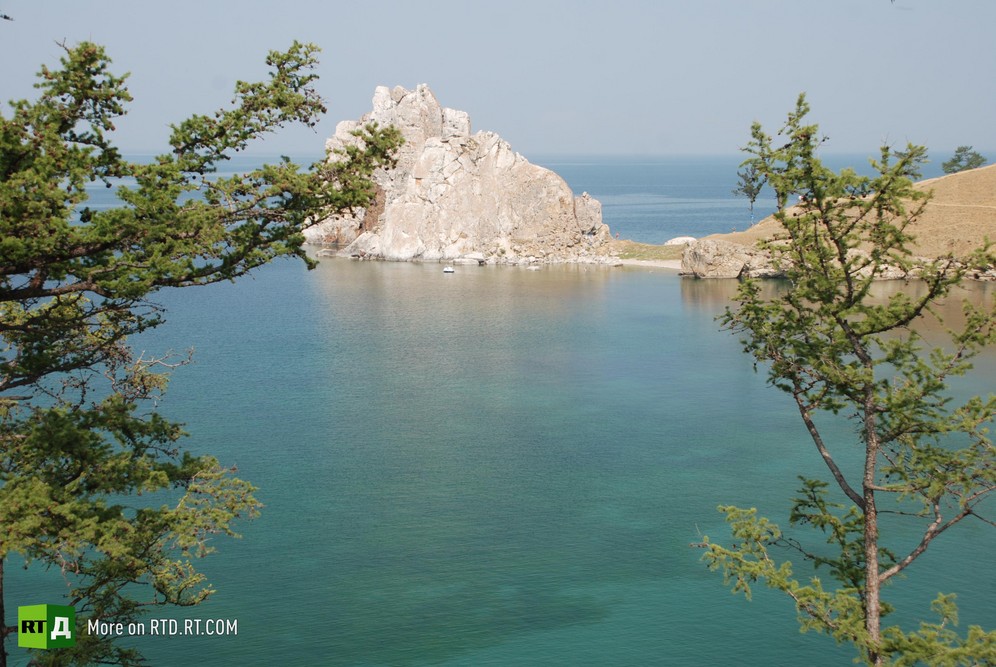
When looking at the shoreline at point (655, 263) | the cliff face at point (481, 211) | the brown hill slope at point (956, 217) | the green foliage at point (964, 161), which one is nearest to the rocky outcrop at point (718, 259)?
the brown hill slope at point (956, 217)

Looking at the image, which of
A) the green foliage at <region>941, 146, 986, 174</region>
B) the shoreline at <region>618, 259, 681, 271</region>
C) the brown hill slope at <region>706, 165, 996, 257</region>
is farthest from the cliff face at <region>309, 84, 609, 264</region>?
the green foliage at <region>941, 146, 986, 174</region>

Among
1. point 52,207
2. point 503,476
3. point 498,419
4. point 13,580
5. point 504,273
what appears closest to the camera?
point 52,207

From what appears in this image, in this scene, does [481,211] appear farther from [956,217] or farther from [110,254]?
[110,254]

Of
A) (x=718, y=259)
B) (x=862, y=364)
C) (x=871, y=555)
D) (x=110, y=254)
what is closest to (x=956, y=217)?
(x=718, y=259)

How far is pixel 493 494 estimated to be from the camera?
106 feet

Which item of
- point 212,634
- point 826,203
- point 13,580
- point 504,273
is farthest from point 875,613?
point 504,273

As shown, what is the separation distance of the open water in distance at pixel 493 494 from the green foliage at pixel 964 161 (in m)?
104

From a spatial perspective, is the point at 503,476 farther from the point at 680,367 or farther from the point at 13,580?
the point at 680,367

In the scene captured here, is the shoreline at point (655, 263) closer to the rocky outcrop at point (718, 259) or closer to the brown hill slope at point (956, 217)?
the rocky outcrop at point (718, 259)

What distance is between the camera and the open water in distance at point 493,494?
2316 centimetres

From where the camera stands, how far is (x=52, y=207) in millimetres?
12375

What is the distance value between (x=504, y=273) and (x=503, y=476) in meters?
65.9

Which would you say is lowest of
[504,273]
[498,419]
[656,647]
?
[656,647]

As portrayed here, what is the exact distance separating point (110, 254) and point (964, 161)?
162441 mm
